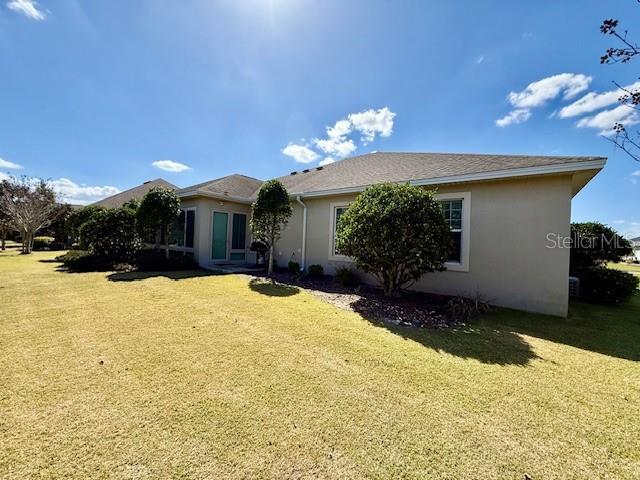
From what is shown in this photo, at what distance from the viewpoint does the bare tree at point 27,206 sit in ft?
52.1

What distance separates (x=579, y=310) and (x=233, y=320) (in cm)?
855

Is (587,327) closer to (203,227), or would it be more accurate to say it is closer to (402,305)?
(402,305)

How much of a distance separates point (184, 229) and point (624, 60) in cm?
1408

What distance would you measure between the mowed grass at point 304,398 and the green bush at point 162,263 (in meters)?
5.20

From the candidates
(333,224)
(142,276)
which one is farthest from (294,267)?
(142,276)

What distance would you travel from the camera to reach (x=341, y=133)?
14.9 m

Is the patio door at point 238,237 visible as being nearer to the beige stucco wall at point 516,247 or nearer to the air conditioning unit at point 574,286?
the beige stucco wall at point 516,247

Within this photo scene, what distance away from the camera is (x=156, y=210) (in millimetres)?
10320

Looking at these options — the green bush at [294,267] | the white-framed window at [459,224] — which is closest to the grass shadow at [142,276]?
the green bush at [294,267]

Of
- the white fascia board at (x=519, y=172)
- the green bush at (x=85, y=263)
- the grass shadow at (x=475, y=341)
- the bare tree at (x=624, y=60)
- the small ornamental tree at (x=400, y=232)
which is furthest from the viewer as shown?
the green bush at (x=85, y=263)

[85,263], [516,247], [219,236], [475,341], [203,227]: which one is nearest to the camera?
[475,341]

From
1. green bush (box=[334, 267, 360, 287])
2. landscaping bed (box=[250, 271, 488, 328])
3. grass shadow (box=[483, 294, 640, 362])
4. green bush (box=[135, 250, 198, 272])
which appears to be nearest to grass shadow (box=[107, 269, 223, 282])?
green bush (box=[135, 250, 198, 272])

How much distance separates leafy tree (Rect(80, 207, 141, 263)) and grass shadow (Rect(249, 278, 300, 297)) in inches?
263

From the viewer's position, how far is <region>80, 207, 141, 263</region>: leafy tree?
10.4 metres
